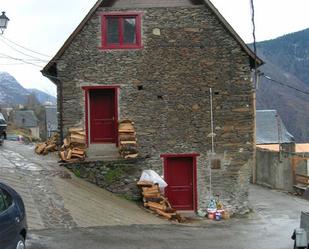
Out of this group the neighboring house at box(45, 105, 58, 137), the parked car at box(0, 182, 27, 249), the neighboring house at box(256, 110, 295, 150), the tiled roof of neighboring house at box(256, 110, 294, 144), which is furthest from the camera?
the neighboring house at box(45, 105, 58, 137)

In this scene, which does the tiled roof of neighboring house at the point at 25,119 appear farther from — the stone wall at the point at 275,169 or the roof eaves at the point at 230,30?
the roof eaves at the point at 230,30

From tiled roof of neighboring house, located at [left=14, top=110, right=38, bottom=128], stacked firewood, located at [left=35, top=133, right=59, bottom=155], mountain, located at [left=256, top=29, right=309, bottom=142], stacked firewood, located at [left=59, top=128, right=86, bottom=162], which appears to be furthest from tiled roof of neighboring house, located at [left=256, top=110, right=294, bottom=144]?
mountain, located at [left=256, top=29, right=309, bottom=142]

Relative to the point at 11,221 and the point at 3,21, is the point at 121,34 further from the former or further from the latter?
the point at 11,221

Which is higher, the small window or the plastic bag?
the small window

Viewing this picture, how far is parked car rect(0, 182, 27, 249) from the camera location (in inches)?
343

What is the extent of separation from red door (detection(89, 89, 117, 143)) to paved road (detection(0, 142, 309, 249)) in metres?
2.01

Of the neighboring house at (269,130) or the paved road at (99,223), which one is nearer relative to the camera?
the paved road at (99,223)

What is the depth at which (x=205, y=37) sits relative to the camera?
22109 millimetres

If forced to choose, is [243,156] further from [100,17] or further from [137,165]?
[100,17]

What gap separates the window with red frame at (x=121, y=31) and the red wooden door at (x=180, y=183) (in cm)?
475

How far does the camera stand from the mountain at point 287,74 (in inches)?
5027

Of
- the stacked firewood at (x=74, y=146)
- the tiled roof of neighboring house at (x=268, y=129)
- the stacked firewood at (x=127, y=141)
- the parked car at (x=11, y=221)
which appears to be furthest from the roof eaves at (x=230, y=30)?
the tiled roof of neighboring house at (x=268, y=129)

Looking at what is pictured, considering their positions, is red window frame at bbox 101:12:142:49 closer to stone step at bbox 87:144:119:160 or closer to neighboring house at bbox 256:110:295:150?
stone step at bbox 87:144:119:160

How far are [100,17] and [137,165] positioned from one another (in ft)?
18.9
